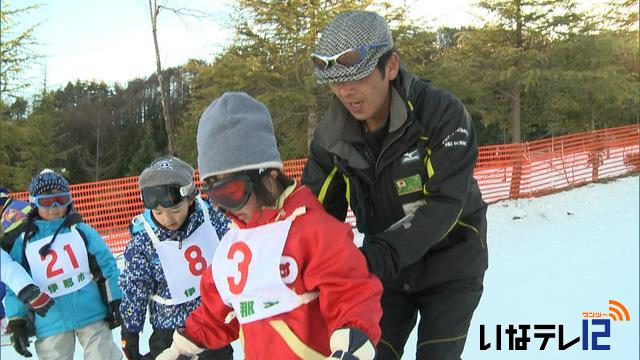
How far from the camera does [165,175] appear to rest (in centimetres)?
287

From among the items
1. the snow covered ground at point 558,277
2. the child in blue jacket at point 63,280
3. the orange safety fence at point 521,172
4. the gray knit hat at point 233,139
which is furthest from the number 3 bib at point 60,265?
the orange safety fence at point 521,172

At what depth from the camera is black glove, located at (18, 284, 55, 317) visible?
10.8ft

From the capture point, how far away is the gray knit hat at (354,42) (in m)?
1.70

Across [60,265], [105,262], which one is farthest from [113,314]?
[60,265]

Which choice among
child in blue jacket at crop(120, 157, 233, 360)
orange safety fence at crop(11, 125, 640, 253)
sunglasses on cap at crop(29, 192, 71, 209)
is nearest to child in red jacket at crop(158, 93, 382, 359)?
child in blue jacket at crop(120, 157, 233, 360)

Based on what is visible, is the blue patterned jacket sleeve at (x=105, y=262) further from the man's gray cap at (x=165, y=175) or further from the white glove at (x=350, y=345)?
the white glove at (x=350, y=345)

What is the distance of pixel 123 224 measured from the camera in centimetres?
1039

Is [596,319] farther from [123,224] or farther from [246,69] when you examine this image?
[246,69]

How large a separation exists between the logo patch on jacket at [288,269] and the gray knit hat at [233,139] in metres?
0.31

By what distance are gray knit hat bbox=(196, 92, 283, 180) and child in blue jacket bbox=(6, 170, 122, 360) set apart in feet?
8.07

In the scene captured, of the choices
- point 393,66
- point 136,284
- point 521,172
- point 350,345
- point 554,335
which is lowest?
point 554,335

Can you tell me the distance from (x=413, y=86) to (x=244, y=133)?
71 centimetres

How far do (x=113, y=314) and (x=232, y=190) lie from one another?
2519 millimetres

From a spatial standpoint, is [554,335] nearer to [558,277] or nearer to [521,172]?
[558,277]
